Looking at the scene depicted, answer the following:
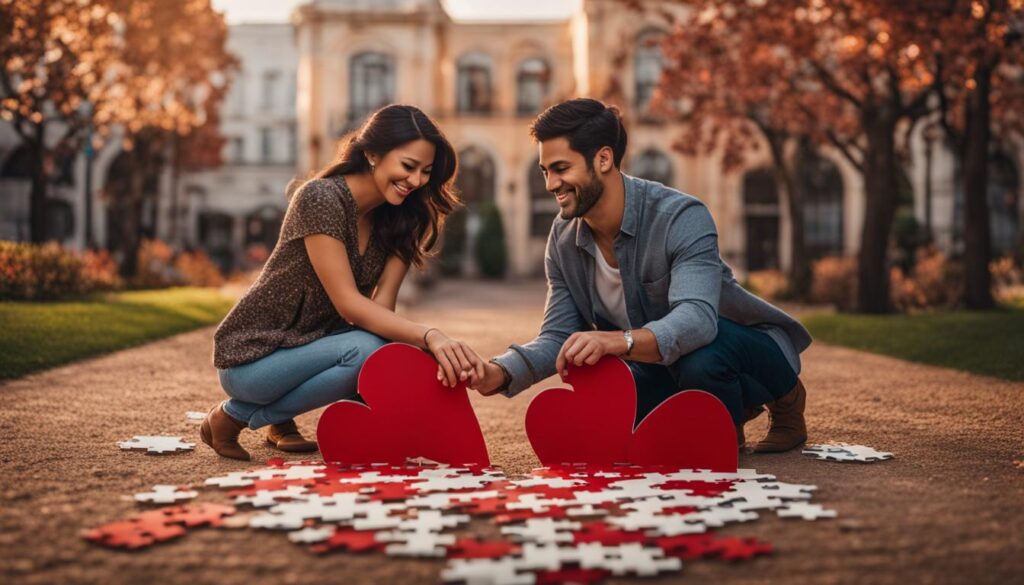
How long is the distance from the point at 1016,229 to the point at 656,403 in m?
39.9

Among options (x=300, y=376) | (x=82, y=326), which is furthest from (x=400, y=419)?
(x=82, y=326)

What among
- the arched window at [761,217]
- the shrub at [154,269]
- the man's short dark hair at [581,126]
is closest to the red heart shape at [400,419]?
the man's short dark hair at [581,126]

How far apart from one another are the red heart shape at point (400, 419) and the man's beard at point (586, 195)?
0.92 m

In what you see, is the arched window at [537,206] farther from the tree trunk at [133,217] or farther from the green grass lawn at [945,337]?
the green grass lawn at [945,337]

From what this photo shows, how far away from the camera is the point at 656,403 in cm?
556

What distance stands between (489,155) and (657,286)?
4465cm

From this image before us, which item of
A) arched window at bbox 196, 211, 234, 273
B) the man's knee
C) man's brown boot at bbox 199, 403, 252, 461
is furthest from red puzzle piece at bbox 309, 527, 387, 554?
arched window at bbox 196, 211, 234, 273

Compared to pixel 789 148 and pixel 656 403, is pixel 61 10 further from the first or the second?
pixel 789 148

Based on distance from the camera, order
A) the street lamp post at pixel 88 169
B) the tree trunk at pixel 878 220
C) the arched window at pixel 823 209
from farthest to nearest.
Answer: the arched window at pixel 823 209
the street lamp post at pixel 88 169
the tree trunk at pixel 878 220

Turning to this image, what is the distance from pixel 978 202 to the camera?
16.1 m

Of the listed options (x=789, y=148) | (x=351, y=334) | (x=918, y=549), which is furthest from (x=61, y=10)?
(x=789, y=148)

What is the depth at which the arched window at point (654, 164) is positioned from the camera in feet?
153

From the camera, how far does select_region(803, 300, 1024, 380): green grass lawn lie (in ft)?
33.4

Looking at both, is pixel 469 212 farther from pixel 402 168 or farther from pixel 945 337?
pixel 402 168
